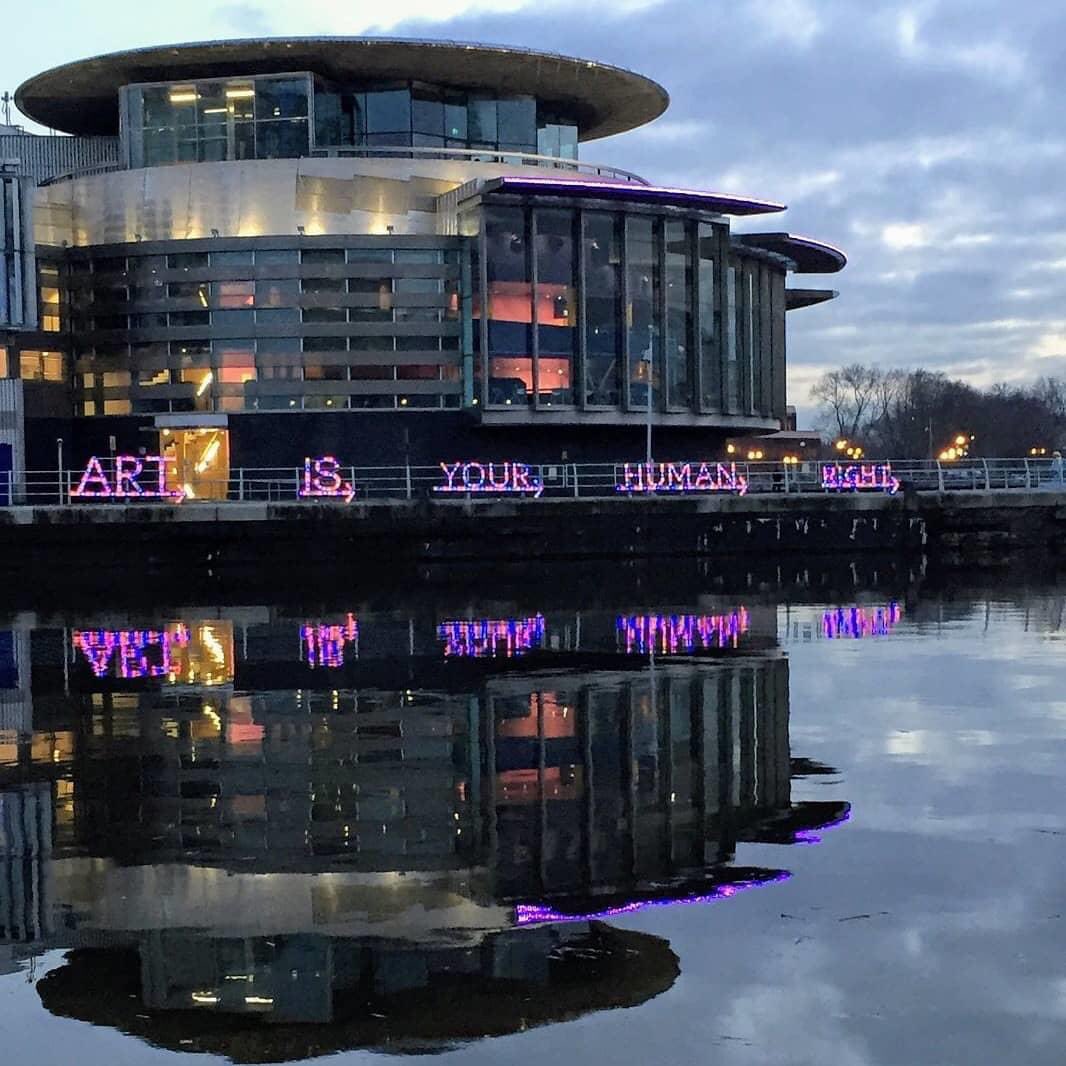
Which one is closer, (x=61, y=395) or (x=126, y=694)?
(x=126, y=694)

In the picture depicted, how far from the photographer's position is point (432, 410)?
5888 centimetres

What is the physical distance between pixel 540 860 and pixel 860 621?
1825 centimetres

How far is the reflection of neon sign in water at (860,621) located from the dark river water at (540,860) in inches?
147

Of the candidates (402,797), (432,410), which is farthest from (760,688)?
(432,410)

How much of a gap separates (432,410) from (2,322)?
15.5m

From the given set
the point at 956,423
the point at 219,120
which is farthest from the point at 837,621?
the point at 956,423

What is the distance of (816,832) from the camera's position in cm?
1133

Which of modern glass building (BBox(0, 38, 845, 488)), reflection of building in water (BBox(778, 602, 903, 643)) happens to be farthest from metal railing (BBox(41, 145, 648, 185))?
reflection of building in water (BBox(778, 602, 903, 643))

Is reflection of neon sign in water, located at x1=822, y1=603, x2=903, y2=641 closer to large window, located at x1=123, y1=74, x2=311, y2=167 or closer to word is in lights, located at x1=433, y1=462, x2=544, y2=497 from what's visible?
word is in lights, located at x1=433, y1=462, x2=544, y2=497

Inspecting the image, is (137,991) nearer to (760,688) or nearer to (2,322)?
(760,688)

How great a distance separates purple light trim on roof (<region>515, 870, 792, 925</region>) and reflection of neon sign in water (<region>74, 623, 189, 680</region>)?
12410 millimetres

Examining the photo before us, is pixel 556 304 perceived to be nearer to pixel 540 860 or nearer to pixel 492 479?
pixel 492 479

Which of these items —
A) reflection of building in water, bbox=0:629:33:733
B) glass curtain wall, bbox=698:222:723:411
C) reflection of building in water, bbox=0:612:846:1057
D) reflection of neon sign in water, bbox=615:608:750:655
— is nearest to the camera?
reflection of building in water, bbox=0:612:846:1057

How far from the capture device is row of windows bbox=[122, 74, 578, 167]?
61719 millimetres
